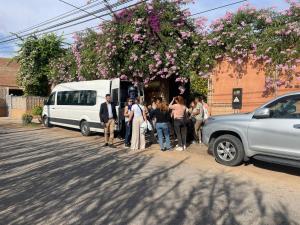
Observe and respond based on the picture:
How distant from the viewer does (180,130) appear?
41.1 feet

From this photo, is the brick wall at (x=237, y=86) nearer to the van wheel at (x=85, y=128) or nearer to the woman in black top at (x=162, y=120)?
the woman in black top at (x=162, y=120)

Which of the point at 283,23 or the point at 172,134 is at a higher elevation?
the point at 283,23

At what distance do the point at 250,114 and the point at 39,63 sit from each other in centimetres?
2003

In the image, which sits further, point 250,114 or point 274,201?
point 250,114

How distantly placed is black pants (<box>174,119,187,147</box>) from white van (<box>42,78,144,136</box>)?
2712 millimetres

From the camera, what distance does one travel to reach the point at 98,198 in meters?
6.77

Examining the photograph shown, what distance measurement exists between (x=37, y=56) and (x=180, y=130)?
16.7 m

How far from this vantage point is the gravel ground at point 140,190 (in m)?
5.89

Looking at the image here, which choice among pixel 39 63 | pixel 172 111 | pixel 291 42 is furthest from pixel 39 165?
pixel 39 63

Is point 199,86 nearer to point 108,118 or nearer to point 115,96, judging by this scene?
point 115,96

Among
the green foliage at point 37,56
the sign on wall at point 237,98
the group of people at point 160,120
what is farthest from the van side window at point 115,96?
the green foliage at point 37,56

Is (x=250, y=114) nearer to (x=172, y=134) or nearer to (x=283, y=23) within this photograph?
(x=283, y=23)

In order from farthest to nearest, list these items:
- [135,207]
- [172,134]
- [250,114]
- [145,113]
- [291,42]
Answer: [172,134] < [145,113] < [291,42] < [250,114] < [135,207]

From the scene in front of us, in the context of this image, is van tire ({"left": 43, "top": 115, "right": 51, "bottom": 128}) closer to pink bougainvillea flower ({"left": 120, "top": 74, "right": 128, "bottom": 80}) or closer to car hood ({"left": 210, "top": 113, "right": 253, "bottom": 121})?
pink bougainvillea flower ({"left": 120, "top": 74, "right": 128, "bottom": 80})
